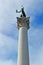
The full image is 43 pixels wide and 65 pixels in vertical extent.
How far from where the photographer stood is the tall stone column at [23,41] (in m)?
37.4

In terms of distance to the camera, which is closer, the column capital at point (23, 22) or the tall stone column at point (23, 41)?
the tall stone column at point (23, 41)

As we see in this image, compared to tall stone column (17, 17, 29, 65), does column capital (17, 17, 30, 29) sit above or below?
above

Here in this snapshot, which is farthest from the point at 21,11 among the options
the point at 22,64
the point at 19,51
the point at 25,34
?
the point at 22,64

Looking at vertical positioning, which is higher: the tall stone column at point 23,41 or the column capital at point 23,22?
the column capital at point 23,22

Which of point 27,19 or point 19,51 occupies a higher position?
point 27,19

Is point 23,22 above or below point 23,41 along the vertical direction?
above

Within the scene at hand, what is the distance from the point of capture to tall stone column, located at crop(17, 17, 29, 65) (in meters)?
37.4

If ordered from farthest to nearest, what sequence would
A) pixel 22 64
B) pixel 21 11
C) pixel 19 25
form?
pixel 21 11 → pixel 19 25 → pixel 22 64

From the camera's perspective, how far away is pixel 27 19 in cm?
4316

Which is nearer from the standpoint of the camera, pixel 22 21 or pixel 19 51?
pixel 19 51

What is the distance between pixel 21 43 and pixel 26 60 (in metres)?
3.96

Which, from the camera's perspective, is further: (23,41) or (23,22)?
(23,22)

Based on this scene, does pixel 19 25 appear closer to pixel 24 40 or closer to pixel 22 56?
pixel 24 40

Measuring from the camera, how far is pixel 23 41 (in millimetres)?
39844
